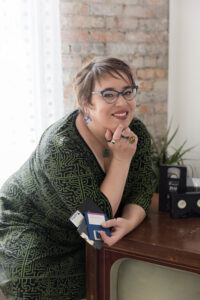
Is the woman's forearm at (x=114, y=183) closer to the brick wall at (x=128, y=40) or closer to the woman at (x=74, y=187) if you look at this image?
the woman at (x=74, y=187)

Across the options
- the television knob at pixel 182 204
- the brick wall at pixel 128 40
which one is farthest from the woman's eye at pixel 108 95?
the brick wall at pixel 128 40

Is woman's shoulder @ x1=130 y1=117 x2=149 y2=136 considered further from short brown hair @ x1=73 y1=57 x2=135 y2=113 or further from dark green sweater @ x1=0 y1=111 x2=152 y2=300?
short brown hair @ x1=73 y1=57 x2=135 y2=113

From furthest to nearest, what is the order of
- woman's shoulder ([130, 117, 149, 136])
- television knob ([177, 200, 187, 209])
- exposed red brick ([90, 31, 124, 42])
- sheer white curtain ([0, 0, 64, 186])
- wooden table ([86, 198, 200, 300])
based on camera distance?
exposed red brick ([90, 31, 124, 42])
sheer white curtain ([0, 0, 64, 186])
woman's shoulder ([130, 117, 149, 136])
television knob ([177, 200, 187, 209])
wooden table ([86, 198, 200, 300])

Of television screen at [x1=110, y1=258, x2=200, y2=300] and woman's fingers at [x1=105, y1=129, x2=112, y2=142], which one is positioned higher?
woman's fingers at [x1=105, y1=129, x2=112, y2=142]

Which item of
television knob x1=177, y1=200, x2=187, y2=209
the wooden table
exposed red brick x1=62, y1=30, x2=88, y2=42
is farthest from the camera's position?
exposed red brick x1=62, y1=30, x2=88, y2=42

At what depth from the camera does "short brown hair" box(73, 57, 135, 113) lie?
120 cm

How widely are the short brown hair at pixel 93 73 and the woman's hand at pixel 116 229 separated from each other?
0.43m

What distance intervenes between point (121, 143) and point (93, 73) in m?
0.27

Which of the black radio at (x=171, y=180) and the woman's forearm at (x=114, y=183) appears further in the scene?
the black radio at (x=171, y=180)

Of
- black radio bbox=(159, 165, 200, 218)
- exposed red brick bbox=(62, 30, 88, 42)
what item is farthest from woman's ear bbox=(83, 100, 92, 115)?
exposed red brick bbox=(62, 30, 88, 42)

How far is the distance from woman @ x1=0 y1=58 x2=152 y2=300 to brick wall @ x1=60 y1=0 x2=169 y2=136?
1.12 meters

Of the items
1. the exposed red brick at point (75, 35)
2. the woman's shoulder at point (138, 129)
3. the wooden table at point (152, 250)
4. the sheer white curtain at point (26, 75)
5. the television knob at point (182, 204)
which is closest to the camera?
the wooden table at point (152, 250)

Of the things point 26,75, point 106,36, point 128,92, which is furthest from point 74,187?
point 106,36

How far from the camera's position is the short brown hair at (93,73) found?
1200 mm
